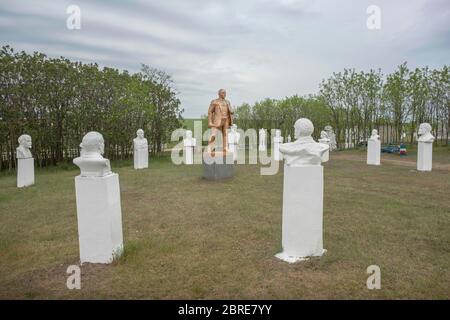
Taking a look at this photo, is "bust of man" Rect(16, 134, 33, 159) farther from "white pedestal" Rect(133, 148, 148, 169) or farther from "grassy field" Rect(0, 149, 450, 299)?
"white pedestal" Rect(133, 148, 148, 169)

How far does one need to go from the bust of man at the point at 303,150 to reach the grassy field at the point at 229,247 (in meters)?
1.14

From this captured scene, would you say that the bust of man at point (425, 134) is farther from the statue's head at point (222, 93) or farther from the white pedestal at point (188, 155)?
the white pedestal at point (188, 155)

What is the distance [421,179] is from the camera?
29.9ft

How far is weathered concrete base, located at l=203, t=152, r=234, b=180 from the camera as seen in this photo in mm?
9172

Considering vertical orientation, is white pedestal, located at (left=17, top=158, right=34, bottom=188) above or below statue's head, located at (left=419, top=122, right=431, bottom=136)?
below

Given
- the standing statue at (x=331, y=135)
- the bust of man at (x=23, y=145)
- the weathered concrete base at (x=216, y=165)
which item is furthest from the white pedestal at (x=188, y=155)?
the standing statue at (x=331, y=135)

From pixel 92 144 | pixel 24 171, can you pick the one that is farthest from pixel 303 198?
pixel 24 171

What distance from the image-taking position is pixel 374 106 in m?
24.6

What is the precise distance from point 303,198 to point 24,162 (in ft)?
27.2

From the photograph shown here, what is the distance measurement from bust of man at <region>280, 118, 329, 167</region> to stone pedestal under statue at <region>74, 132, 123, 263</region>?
211 cm

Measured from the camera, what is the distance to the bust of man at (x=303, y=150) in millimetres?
3639

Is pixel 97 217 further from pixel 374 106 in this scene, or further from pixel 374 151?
pixel 374 106

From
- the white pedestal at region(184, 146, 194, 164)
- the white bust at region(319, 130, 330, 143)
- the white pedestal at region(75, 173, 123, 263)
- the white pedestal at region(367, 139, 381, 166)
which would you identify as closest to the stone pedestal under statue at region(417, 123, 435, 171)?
the white pedestal at region(367, 139, 381, 166)

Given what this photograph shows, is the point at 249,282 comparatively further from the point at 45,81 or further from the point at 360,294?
the point at 45,81
